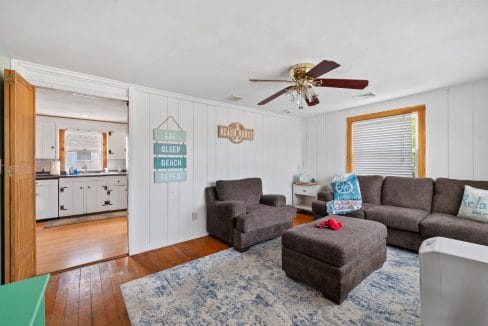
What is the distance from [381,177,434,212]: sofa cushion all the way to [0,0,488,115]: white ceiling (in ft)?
5.00

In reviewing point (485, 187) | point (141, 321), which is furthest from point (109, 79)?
point (485, 187)

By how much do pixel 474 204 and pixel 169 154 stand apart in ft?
13.5

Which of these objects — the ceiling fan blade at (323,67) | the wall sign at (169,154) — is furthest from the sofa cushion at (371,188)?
the wall sign at (169,154)

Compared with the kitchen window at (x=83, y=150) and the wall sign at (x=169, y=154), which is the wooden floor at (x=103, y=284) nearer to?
the wall sign at (x=169, y=154)

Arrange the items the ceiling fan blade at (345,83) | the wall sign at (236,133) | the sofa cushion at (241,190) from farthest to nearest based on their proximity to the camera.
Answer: the wall sign at (236,133)
the sofa cushion at (241,190)
the ceiling fan blade at (345,83)

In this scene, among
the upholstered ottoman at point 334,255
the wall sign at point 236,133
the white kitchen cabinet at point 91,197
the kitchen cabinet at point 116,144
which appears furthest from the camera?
the kitchen cabinet at point 116,144

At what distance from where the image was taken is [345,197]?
3496mm

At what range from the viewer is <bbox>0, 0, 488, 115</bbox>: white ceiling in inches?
59.8

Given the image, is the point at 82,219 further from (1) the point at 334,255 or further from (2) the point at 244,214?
(1) the point at 334,255

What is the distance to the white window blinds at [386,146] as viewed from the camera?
3.66 meters

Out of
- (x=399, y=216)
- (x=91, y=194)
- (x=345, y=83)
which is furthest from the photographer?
(x=91, y=194)

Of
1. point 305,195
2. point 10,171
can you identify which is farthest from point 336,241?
point 305,195

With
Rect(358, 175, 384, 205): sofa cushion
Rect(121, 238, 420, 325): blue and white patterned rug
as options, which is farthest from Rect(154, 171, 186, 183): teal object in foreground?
Rect(358, 175, 384, 205): sofa cushion

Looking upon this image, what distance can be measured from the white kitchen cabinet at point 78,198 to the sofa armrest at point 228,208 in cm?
340
